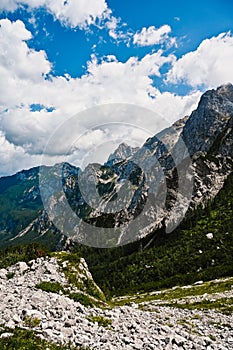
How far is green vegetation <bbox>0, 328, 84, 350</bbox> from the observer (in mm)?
12325

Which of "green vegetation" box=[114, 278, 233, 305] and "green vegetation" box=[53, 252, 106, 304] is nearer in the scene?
"green vegetation" box=[53, 252, 106, 304]

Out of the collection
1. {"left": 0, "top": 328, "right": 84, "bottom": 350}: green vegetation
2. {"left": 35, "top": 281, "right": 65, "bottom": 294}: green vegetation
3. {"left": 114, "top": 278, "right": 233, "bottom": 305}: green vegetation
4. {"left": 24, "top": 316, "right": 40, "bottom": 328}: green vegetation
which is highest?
{"left": 35, "top": 281, "right": 65, "bottom": 294}: green vegetation

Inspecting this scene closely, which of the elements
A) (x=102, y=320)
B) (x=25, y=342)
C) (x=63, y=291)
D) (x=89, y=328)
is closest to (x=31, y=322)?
(x=25, y=342)

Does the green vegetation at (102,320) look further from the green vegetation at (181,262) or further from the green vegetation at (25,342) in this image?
the green vegetation at (181,262)

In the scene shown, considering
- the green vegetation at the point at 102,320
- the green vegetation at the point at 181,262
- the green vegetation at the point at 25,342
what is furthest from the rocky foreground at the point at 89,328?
the green vegetation at the point at 181,262

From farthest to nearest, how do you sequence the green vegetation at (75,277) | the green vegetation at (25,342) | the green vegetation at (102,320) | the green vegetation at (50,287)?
the green vegetation at (75,277), the green vegetation at (50,287), the green vegetation at (102,320), the green vegetation at (25,342)

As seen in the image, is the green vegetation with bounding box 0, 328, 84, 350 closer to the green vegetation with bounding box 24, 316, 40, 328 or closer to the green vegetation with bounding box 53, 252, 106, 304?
the green vegetation with bounding box 24, 316, 40, 328

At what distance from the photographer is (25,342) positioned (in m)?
12.7

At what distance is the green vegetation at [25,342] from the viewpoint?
1232 centimetres

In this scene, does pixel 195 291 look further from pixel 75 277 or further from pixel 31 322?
pixel 31 322

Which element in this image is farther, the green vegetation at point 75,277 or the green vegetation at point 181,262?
the green vegetation at point 181,262

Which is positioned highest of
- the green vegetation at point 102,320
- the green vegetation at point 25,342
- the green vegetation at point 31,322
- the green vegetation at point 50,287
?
the green vegetation at point 50,287

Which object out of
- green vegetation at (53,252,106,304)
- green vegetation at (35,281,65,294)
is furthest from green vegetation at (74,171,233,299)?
green vegetation at (35,281,65,294)

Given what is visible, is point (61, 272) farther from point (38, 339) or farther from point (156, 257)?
point (156, 257)
